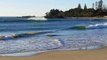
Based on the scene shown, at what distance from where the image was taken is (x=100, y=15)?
122312mm

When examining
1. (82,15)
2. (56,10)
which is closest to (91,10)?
(82,15)

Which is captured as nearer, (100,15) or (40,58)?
(40,58)

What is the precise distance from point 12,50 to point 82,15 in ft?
381

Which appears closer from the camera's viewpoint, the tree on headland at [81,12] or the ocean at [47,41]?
the ocean at [47,41]

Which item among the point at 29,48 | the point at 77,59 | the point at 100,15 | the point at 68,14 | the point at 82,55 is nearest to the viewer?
the point at 77,59

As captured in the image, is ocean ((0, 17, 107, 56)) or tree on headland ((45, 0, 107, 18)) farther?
tree on headland ((45, 0, 107, 18))

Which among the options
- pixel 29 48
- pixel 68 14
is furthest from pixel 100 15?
pixel 29 48

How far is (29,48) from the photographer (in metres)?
12.9

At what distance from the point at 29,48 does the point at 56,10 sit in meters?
117

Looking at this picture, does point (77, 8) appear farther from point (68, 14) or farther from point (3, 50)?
point (3, 50)

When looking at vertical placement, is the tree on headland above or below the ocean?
below

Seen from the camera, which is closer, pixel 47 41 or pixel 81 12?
pixel 47 41

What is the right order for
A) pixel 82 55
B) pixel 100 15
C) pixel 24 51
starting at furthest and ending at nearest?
pixel 100 15
pixel 24 51
pixel 82 55

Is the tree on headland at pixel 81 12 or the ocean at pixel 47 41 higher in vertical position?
the ocean at pixel 47 41
